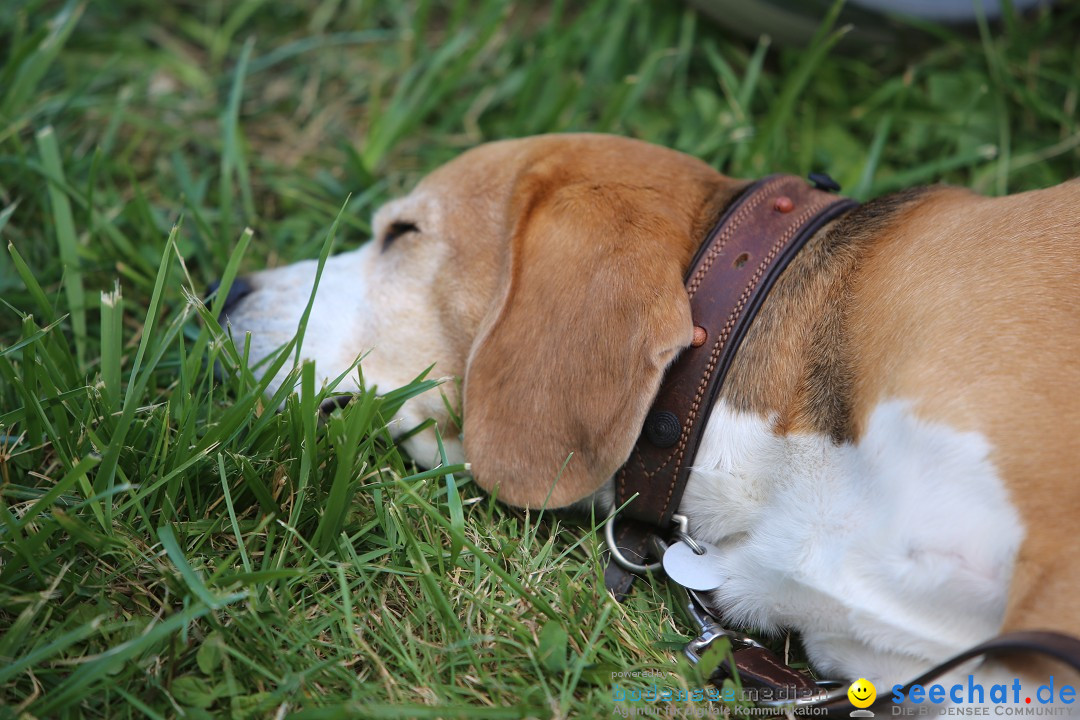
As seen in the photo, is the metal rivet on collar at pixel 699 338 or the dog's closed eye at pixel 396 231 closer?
the metal rivet on collar at pixel 699 338

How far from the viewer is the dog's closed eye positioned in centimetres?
284

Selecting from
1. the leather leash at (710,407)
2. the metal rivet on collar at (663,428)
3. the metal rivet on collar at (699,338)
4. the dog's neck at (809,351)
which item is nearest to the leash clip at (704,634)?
the leather leash at (710,407)

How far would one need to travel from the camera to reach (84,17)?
4168mm

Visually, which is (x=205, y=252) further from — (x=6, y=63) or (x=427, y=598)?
(x=427, y=598)

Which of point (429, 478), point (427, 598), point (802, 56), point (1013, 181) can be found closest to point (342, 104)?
point (802, 56)

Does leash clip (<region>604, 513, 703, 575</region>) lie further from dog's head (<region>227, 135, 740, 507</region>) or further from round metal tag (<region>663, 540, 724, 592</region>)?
dog's head (<region>227, 135, 740, 507</region>)

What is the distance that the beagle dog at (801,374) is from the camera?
6.17 ft

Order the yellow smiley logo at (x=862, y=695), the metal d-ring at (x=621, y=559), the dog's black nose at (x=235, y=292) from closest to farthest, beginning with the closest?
1. the yellow smiley logo at (x=862, y=695)
2. the metal d-ring at (x=621, y=559)
3. the dog's black nose at (x=235, y=292)

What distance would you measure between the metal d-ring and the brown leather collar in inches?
0.8

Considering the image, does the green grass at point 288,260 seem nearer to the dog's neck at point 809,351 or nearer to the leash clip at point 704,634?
the leash clip at point 704,634

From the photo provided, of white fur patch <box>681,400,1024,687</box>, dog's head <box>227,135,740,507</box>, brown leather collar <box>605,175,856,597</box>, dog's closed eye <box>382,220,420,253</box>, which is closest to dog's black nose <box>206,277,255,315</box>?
dog's head <box>227,135,740,507</box>

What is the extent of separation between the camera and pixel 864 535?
201 centimetres

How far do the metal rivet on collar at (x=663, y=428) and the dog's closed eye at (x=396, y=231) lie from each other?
1054mm

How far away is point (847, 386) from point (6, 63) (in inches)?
141
